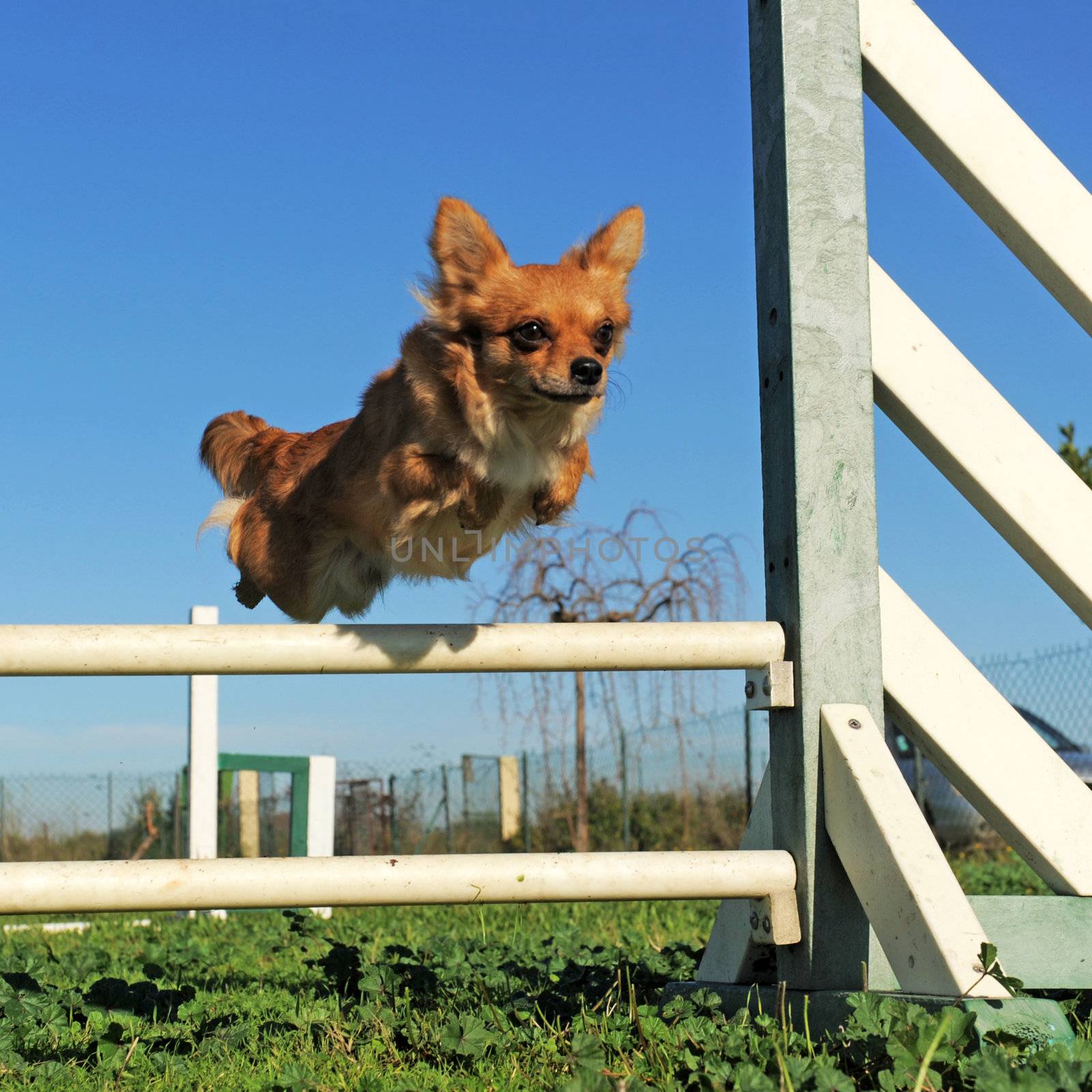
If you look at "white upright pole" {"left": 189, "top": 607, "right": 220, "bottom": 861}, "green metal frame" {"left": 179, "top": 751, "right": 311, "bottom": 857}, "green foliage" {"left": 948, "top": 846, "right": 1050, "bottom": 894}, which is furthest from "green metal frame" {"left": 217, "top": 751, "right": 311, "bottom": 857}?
"green foliage" {"left": 948, "top": 846, "right": 1050, "bottom": 894}

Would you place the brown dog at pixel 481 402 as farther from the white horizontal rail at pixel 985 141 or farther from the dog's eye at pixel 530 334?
the white horizontal rail at pixel 985 141

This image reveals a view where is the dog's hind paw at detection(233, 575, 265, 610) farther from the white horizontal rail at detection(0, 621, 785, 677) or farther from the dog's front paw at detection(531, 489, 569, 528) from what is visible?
the white horizontal rail at detection(0, 621, 785, 677)

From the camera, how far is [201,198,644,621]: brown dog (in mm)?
3211

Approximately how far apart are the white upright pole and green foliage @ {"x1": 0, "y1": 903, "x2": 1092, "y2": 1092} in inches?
136

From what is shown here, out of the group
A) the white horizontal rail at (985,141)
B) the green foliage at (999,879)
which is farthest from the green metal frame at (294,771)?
the white horizontal rail at (985,141)

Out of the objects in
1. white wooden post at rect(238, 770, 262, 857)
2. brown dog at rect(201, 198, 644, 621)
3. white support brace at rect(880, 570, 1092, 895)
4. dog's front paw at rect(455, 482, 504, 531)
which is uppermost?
brown dog at rect(201, 198, 644, 621)

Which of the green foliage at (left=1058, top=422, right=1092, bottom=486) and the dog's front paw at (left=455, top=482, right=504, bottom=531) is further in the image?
the green foliage at (left=1058, top=422, right=1092, bottom=486)

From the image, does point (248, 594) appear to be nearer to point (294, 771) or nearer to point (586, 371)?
point (586, 371)

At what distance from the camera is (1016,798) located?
238cm

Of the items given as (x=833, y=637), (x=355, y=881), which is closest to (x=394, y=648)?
(x=355, y=881)

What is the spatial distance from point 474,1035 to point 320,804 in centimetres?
557

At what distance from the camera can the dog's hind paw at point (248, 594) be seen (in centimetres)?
421

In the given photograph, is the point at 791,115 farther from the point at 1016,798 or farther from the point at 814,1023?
the point at 814,1023

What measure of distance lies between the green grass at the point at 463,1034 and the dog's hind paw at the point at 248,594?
111 cm
